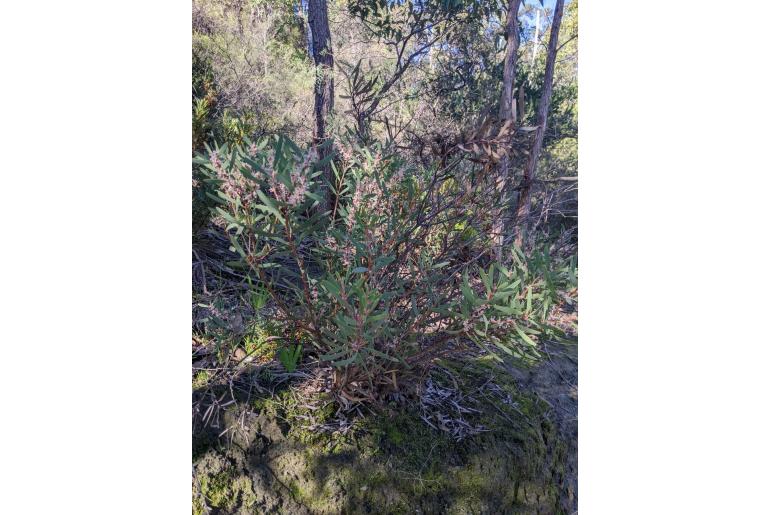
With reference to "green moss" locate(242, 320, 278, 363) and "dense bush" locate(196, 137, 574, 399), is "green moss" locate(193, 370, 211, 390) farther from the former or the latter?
"dense bush" locate(196, 137, 574, 399)

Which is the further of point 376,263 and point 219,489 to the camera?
point 219,489

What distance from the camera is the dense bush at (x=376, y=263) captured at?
105cm

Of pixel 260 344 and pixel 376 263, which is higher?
pixel 376 263

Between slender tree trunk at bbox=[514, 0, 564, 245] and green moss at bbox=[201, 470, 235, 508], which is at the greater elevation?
slender tree trunk at bbox=[514, 0, 564, 245]

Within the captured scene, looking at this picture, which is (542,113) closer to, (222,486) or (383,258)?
(383,258)

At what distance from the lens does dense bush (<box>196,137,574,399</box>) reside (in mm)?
1048

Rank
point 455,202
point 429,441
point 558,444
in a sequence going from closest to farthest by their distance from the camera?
point 455,202
point 429,441
point 558,444

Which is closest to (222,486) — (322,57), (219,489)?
(219,489)

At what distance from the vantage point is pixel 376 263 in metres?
Answer: 1.05


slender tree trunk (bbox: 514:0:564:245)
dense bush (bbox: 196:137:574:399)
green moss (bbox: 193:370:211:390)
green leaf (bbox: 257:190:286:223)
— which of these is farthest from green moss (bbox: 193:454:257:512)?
slender tree trunk (bbox: 514:0:564:245)
